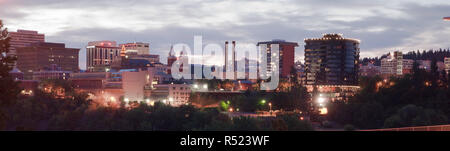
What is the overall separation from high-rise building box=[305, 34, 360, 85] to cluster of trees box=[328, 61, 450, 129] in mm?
21224

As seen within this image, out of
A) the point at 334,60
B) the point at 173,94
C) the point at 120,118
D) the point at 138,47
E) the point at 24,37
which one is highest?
the point at 24,37

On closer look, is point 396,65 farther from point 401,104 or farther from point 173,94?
point 401,104

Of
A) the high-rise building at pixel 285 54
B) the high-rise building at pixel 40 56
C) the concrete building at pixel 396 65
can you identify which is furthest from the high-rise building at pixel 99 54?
the concrete building at pixel 396 65

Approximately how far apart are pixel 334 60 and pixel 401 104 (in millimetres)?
29178

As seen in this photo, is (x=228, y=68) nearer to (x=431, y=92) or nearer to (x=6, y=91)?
(x=431, y=92)

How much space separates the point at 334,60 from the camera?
2795 inches

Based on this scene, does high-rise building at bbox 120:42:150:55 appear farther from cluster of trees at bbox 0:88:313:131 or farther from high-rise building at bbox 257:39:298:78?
cluster of trees at bbox 0:88:313:131

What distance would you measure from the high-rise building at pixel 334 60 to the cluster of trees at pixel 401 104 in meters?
21.2

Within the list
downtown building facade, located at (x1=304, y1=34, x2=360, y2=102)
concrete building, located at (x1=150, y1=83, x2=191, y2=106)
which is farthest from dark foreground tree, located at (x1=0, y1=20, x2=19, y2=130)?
downtown building facade, located at (x1=304, y1=34, x2=360, y2=102)

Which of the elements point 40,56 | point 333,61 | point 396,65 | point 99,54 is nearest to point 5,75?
point 333,61

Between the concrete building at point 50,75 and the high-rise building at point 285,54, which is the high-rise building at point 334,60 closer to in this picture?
the high-rise building at point 285,54

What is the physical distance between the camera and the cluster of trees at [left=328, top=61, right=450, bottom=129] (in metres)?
35.3

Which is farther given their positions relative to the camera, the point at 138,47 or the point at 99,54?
the point at 138,47
